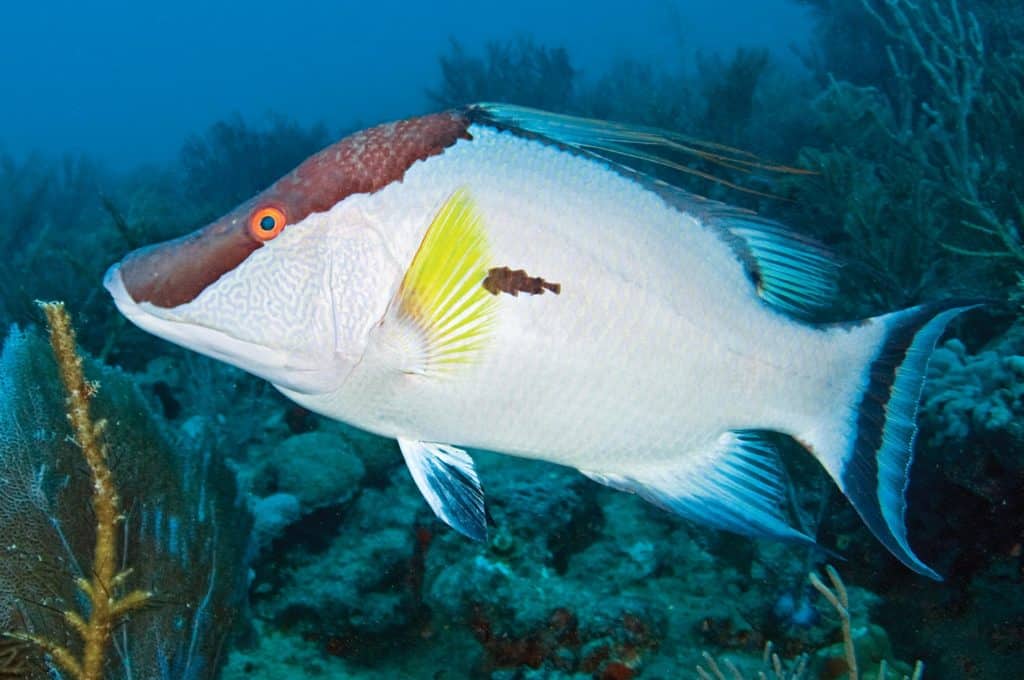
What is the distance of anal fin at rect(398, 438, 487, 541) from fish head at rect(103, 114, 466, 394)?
12.3 inches

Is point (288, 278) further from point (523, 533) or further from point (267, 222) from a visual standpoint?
point (523, 533)

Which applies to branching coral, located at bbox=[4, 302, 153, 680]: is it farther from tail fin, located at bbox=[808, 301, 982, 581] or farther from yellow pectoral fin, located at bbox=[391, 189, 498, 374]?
tail fin, located at bbox=[808, 301, 982, 581]

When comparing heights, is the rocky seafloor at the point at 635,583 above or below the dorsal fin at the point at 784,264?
below

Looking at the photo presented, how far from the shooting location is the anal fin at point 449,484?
1837mm

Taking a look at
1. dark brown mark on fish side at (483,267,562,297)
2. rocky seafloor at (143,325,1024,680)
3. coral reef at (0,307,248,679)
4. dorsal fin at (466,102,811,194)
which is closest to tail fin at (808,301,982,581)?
dorsal fin at (466,102,811,194)

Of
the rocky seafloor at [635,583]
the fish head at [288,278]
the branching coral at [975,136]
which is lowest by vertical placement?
the rocky seafloor at [635,583]

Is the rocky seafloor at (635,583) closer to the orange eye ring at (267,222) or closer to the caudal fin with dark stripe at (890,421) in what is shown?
the caudal fin with dark stripe at (890,421)

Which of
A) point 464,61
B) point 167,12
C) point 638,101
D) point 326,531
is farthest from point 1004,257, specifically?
point 167,12

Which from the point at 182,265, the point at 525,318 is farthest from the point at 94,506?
the point at 525,318

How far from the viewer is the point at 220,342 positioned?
1768mm

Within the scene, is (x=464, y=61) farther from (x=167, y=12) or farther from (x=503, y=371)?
(x=167, y=12)

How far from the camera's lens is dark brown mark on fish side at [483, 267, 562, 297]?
1720mm

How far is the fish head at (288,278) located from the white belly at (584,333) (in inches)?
2.2

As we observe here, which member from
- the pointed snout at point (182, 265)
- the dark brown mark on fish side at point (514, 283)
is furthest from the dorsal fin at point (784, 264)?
the pointed snout at point (182, 265)
